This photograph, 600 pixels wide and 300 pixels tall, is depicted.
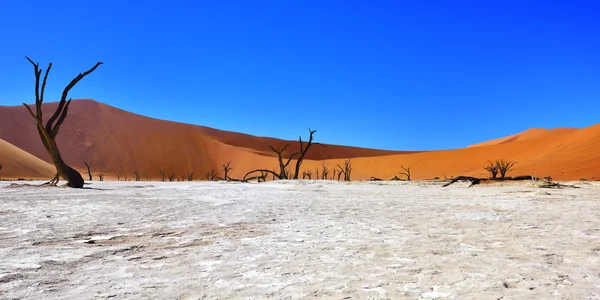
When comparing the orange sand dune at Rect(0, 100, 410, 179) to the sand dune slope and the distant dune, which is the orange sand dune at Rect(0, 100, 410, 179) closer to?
the distant dune

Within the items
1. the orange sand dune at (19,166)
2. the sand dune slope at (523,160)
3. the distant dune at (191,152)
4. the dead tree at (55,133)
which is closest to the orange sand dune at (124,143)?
the distant dune at (191,152)

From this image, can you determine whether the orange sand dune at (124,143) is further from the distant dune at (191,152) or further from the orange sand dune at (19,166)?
the orange sand dune at (19,166)

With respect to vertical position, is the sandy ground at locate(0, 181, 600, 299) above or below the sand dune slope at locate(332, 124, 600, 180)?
below

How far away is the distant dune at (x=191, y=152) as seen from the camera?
115ft

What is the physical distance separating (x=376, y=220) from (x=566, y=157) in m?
34.6

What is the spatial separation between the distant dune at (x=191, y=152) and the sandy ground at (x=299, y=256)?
89.9ft

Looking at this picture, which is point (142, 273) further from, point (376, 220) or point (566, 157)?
point (566, 157)

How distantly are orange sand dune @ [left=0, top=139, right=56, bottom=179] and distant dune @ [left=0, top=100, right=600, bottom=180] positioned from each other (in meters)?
19.5

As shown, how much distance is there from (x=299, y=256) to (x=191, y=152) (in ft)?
225

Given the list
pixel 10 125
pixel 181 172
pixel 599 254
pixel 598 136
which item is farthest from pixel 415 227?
pixel 10 125

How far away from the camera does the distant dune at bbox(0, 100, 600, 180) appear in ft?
115

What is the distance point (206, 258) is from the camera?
8.36ft

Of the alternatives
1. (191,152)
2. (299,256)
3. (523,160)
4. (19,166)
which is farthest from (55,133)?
(191,152)

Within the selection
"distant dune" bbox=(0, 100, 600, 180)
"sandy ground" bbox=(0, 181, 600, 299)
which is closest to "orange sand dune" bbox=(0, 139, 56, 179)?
"distant dune" bbox=(0, 100, 600, 180)
